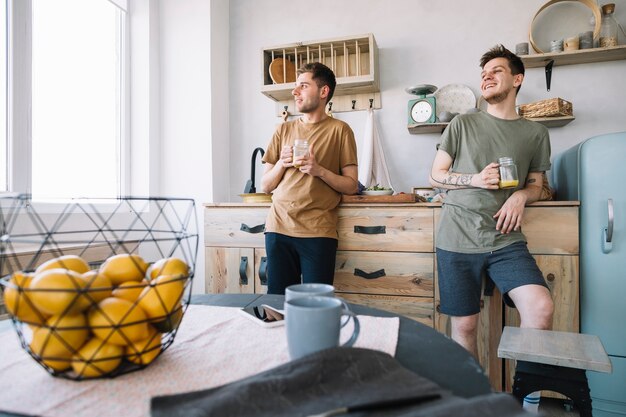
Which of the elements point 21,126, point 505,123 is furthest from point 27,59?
point 505,123

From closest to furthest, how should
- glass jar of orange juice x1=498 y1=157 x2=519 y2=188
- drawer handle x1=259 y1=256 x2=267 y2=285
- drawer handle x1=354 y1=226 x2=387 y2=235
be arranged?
glass jar of orange juice x1=498 y1=157 x2=519 y2=188 < drawer handle x1=354 y1=226 x2=387 y2=235 < drawer handle x1=259 y1=256 x2=267 y2=285

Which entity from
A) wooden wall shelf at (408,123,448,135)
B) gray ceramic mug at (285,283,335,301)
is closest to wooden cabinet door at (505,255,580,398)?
wooden wall shelf at (408,123,448,135)

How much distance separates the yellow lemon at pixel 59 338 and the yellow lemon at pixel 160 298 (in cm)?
8

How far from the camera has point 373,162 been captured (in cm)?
261

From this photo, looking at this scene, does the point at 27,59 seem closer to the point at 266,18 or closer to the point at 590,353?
the point at 266,18

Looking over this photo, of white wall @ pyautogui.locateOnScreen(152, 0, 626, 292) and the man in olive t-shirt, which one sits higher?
white wall @ pyautogui.locateOnScreen(152, 0, 626, 292)

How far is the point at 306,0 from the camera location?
2.88m

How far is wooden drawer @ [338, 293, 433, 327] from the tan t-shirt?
1.33 ft

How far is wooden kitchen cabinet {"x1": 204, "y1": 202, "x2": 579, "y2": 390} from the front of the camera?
1.78 meters

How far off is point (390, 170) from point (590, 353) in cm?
176

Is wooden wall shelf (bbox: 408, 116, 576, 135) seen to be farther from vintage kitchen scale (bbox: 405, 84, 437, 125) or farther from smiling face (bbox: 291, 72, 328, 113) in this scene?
smiling face (bbox: 291, 72, 328, 113)

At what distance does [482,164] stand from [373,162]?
3.23 ft

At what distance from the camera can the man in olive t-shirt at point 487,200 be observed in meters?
1.59

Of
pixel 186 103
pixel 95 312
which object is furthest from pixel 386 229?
pixel 186 103
